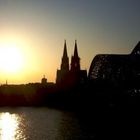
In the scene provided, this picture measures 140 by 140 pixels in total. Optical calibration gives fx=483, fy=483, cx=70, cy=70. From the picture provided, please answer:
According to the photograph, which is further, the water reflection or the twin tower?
the twin tower

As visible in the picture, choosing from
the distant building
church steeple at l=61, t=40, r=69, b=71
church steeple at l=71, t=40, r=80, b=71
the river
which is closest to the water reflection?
the river

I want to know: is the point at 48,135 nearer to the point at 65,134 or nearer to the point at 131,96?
the point at 65,134

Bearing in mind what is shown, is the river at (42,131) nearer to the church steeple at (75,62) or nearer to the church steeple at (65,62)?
the church steeple at (75,62)

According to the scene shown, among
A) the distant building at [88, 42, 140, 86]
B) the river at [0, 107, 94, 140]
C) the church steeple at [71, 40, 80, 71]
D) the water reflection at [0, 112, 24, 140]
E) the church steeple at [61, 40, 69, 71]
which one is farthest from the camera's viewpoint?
the church steeple at [61, 40, 69, 71]

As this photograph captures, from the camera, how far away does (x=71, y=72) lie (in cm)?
18250

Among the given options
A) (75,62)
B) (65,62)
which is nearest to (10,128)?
(75,62)

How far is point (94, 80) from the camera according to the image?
134875 mm

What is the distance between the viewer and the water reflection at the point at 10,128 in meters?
75.9

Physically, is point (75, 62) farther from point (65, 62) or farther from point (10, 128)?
point (10, 128)

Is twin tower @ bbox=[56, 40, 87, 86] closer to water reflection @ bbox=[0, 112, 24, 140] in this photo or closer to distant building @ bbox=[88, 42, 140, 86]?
distant building @ bbox=[88, 42, 140, 86]

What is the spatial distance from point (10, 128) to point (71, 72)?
94301mm

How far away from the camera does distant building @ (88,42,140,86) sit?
115056mm

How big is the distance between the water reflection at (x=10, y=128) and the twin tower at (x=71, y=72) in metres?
67.5

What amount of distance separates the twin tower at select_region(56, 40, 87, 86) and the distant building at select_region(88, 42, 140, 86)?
4320 centimetres
